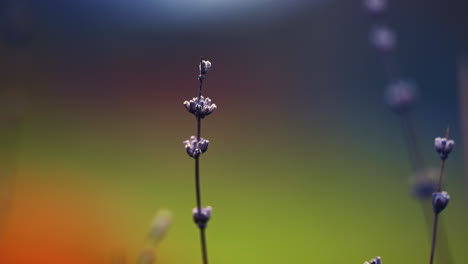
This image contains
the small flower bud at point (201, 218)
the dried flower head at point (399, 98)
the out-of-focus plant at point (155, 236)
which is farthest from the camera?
the dried flower head at point (399, 98)

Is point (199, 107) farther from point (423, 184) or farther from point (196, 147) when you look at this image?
point (423, 184)

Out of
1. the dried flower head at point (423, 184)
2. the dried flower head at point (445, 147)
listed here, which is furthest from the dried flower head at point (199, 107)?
the dried flower head at point (423, 184)

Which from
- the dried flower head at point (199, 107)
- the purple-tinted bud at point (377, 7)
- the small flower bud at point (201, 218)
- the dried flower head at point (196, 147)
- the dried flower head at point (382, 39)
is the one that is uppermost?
the dried flower head at point (382, 39)

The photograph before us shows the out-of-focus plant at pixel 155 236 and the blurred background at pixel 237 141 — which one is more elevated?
the blurred background at pixel 237 141

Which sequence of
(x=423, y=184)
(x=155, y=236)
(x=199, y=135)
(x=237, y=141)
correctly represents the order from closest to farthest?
(x=199, y=135)
(x=155, y=236)
(x=423, y=184)
(x=237, y=141)

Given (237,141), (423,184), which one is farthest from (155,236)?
(237,141)

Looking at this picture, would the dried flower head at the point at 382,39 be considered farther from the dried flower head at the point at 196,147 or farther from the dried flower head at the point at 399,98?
the dried flower head at the point at 196,147
